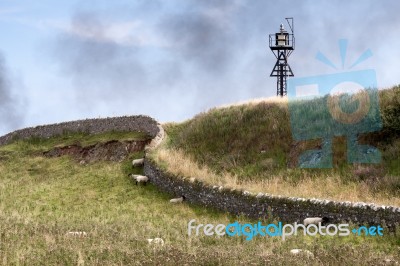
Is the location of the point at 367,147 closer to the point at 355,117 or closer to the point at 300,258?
the point at 355,117

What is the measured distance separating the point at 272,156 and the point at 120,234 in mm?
15529

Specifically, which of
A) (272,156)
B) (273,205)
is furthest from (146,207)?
(272,156)

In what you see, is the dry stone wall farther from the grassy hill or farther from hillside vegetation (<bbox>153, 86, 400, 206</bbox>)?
hillside vegetation (<bbox>153, 86, 400, 206</bbox>)

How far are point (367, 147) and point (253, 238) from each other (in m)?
13.1

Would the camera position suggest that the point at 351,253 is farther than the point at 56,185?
No

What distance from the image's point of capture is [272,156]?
27.4 metres

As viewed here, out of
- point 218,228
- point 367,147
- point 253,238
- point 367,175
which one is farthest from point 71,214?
point 367,147

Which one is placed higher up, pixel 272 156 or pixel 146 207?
pixel 272 156

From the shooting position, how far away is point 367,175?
70.9 ft

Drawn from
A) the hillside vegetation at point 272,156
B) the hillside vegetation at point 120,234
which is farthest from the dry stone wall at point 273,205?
the hillside vegetation at point 272,156

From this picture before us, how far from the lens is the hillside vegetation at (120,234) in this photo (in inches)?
393

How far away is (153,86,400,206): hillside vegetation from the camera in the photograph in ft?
66.7

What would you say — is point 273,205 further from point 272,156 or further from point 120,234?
point 272,156

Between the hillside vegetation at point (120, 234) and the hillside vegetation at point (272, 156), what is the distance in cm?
295
